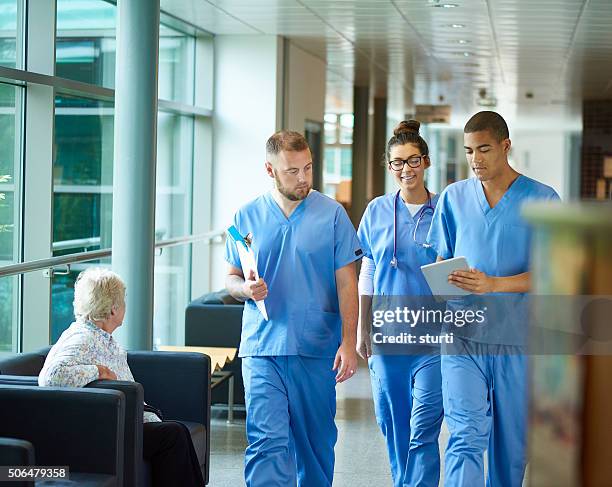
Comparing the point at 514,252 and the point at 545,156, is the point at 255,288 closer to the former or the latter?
the point at 514,252

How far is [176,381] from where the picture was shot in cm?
441

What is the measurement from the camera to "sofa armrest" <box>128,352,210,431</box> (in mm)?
4391

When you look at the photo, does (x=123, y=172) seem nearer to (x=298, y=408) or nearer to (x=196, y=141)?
(x=298, y=408)

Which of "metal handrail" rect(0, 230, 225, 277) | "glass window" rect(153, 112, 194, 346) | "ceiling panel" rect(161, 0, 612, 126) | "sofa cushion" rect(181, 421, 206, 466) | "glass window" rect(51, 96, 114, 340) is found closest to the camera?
"sofa cushion" rect(181, 421, 206, 466)

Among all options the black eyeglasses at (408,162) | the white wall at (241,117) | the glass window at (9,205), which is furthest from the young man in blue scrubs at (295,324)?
the white wall at (241,117)

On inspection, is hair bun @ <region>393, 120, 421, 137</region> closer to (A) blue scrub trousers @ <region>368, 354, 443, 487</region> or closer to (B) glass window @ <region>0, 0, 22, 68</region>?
(A) blue scrub trousers @ <region>368, 354, 443, 487</region>

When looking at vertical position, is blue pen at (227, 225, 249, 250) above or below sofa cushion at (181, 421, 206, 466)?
above

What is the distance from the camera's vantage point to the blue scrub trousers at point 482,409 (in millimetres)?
3828

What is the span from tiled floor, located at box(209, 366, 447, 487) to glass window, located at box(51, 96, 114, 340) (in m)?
1.13

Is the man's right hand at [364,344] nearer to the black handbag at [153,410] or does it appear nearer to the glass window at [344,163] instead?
the black handbag at [153,410]

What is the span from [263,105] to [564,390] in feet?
26.3

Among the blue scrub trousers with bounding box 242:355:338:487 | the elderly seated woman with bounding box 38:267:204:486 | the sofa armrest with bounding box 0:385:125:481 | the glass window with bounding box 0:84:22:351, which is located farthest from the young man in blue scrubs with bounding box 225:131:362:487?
the glass window with bounding box 0:84:22:351

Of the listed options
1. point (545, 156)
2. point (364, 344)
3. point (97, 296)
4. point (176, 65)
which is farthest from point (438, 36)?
point (545, 156)

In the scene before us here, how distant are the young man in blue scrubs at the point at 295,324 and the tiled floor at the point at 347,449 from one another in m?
1.00
